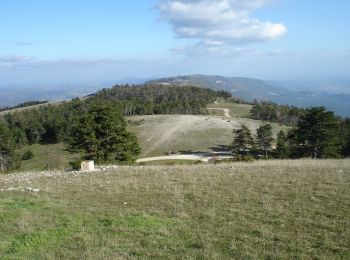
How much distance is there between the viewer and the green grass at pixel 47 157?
3853 inches

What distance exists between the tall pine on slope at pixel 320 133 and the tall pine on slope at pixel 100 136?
105ft

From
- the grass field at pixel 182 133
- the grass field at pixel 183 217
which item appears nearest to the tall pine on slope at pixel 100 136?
the grass field at pixel 183 217

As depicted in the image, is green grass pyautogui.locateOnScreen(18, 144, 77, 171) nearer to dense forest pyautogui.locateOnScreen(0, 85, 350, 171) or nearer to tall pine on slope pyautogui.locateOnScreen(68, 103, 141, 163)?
dense forest pyautogui.locateOnScreen(0, 85, 350, 171)

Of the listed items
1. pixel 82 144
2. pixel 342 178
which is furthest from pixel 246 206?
pixel 82 144

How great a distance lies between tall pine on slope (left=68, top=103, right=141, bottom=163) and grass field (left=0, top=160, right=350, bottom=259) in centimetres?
3438

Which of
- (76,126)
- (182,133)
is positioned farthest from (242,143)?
(76,126)

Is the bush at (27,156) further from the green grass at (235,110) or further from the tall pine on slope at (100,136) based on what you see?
the green grass at (235,110)

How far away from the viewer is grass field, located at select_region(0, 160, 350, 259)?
33.0ft

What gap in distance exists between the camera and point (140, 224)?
40.2ft

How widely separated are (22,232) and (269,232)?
7090 millimetres

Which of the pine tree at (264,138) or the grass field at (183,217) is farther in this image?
the pine tree at (264,138)

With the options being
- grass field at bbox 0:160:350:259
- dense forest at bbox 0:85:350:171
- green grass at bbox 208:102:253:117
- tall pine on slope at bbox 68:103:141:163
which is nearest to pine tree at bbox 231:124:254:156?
dense forest at bbox 0:85:350:171

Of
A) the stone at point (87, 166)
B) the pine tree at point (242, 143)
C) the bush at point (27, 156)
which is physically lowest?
the bush at point (27, 156)

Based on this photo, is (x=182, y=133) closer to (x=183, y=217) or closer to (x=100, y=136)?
(x=100, y=136)
